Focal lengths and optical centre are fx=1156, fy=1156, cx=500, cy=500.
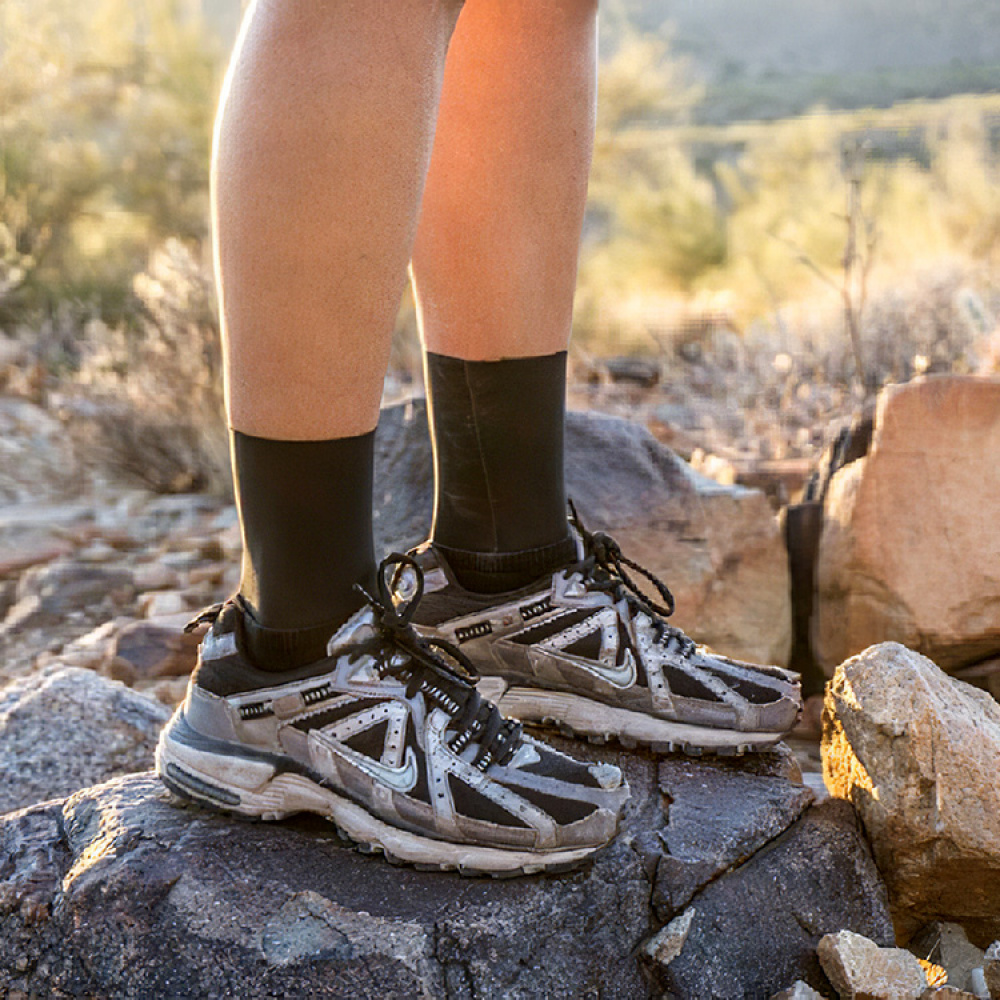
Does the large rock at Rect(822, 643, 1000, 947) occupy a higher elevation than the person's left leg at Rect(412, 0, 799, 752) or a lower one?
lower

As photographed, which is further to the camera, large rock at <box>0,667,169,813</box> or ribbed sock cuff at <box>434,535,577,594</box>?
large rock at <box>0,667,169,813</box>

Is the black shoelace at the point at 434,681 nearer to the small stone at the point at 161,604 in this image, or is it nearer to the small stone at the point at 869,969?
the small stone at the point at 869,969

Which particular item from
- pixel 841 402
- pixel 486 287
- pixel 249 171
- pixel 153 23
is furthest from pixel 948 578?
pixel 153 23

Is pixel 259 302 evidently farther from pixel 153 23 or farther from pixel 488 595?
pixel 153 23

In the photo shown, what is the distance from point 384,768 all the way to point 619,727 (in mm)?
358

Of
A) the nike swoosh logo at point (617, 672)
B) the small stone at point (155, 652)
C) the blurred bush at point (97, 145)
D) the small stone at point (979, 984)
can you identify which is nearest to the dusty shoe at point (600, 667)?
the nike swoosh logo at point (617, 672)

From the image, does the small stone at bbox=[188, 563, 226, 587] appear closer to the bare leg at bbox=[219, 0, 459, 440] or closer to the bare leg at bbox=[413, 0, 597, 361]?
the bare leg at bbox=[413, 0, 597, 361]

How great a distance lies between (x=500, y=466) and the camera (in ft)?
4.74

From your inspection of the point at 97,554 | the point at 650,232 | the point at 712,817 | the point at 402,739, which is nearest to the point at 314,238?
the point at 402,739

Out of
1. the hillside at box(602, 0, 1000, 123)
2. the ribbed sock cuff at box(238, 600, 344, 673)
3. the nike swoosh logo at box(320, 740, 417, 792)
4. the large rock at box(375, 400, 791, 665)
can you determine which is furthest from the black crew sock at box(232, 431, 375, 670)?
the hillside at box(602, 0, 1000, 123)

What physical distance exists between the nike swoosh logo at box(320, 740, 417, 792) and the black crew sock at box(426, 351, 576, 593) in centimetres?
33

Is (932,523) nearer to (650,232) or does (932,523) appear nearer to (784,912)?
(784,912)

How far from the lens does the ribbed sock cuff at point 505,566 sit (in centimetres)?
147

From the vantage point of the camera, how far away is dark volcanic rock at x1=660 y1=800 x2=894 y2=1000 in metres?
1.17
